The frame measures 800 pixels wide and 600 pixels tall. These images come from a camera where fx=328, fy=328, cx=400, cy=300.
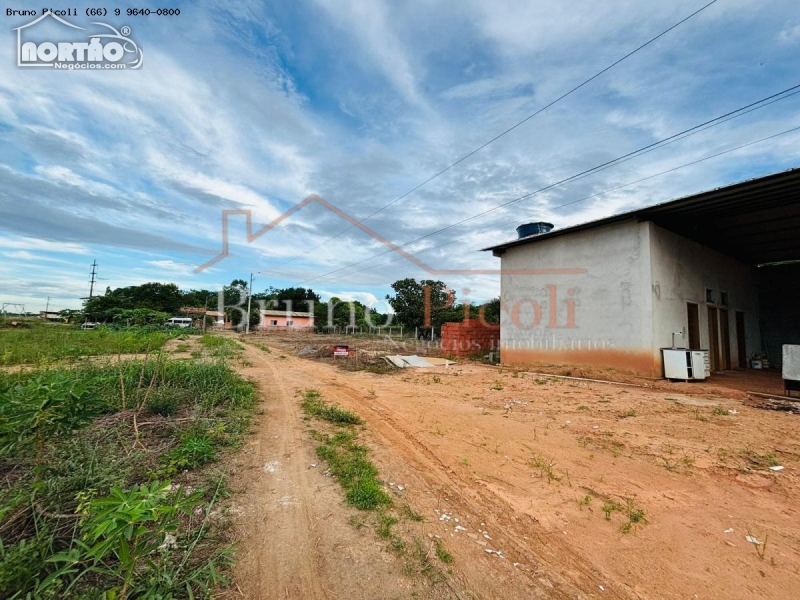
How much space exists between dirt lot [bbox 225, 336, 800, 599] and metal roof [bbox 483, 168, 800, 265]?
193 inches

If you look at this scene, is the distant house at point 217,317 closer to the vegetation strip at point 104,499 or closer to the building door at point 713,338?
the vegetation strip at point 104,499

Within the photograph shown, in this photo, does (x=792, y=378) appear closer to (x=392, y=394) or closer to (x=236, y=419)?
(x=392, y=394)

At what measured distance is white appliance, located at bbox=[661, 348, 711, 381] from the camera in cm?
794

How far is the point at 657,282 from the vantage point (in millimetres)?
8430

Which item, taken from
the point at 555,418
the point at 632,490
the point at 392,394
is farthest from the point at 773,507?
the point at 392,394

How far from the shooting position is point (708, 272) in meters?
10.8

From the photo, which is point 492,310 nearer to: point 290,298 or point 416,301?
point 416,301

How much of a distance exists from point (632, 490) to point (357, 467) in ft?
7.95

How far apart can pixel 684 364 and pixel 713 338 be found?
4.32 m

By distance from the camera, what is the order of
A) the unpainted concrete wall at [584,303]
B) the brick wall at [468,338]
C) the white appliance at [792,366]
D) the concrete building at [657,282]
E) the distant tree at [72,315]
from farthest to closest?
the brick wall at [468,338], the unpainted concrete wall at [584,303], the concrete building at [657,282], the white appliance at [792,366], the distant tree at [72,315]

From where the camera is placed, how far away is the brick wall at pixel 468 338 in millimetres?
13828

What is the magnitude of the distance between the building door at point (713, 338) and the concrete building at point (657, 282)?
0.11ft

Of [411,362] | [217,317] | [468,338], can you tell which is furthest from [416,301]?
[217,317]

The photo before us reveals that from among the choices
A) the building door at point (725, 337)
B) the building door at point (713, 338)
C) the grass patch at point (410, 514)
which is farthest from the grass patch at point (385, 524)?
the building door at point (725, 337)
